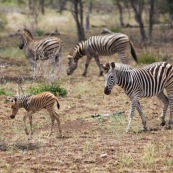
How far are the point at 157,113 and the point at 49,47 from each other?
20.0 feet

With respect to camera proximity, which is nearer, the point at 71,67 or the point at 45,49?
the point at 45,49

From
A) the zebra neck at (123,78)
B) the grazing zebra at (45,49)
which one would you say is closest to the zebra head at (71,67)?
the grazing zebra at (45,49)

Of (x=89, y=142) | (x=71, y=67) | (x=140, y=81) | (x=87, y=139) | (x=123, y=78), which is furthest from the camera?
(x=71, y=67)

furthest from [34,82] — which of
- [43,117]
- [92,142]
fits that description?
[92,142]

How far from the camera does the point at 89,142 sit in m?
10.3

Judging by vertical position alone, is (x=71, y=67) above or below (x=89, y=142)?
above

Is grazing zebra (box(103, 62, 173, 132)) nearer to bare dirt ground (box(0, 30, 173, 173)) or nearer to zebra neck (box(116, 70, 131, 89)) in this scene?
zebra neck (box(116, 70, 131, 89))

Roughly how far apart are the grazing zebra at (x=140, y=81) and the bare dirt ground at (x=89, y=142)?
615 mm

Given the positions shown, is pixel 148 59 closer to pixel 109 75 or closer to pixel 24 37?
pixel 24 37

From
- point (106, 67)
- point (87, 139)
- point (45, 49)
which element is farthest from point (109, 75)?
point (45, 49)

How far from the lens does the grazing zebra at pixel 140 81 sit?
11.3 m

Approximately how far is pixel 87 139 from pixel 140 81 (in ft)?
6.02

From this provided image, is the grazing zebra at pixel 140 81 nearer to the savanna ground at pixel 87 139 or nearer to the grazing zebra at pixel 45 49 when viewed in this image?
the savanna ground at pixel 87 139

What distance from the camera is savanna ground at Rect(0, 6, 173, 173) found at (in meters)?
8.77
